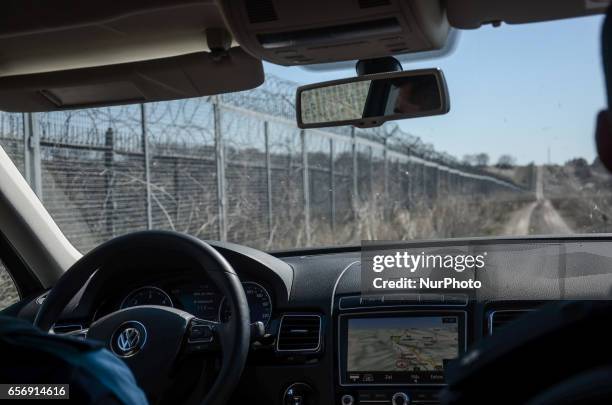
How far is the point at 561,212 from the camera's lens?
9.88m

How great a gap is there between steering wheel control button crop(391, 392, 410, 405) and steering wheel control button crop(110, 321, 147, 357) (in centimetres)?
112

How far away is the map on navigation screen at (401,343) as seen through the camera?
3410 mm

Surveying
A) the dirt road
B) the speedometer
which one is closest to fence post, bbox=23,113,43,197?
the speedometer

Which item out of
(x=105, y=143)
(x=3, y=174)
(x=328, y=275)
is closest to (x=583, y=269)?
(x=328, y=275)

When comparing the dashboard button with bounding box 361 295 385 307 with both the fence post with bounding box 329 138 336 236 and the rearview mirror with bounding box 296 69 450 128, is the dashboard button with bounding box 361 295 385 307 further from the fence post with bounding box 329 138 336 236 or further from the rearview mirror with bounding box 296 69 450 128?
the fence post with bounding box 329 138 336 236

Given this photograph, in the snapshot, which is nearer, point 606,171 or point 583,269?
point 606,171

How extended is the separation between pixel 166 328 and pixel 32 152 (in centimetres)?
495

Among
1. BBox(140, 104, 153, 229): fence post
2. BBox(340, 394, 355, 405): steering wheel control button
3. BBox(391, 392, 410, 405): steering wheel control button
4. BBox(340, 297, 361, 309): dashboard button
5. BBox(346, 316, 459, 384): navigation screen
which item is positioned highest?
BBox(140, 104, 153, 229): fence post

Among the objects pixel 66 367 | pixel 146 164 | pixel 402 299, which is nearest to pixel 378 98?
pixel 402 299

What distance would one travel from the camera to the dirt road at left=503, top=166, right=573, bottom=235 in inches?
413

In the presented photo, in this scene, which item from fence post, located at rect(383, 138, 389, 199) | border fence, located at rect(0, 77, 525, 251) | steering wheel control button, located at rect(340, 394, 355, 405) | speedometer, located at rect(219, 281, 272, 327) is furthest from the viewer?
fence post, located at rect(383, 138, 389, 199)

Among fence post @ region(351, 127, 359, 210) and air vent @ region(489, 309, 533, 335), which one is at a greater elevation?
fence post @ region(351, 127, 359, 210)

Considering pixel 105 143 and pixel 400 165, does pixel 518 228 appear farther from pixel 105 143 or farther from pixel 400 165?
pixel 105 143

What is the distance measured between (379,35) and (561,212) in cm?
785
